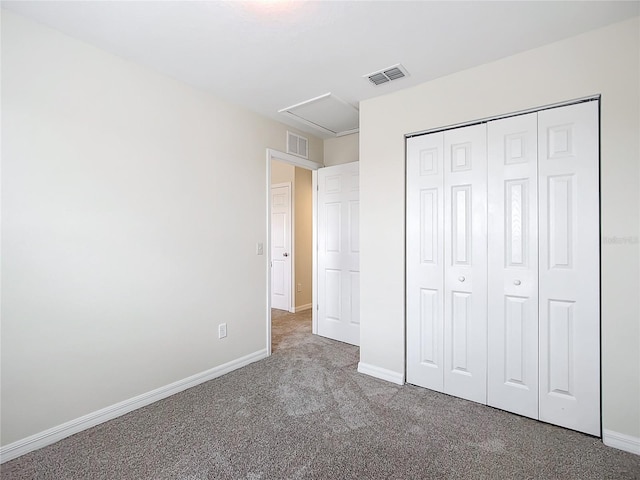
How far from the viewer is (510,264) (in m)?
2.26

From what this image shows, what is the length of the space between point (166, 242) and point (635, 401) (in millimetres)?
3191

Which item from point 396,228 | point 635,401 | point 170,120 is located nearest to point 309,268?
point 396,228

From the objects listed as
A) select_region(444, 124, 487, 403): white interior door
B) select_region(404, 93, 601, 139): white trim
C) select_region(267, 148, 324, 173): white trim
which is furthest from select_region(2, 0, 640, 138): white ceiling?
select_region(267, 148, 324, 173): white trim

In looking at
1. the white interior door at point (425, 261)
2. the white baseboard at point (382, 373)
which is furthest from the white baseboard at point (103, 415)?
the white interior door at point (425, 261)

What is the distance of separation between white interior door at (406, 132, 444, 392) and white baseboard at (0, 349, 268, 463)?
166 cm

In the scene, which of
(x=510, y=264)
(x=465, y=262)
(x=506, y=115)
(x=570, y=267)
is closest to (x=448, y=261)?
(x=465, y=262)

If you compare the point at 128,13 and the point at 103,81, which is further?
the point at 103,81

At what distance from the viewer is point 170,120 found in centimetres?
254

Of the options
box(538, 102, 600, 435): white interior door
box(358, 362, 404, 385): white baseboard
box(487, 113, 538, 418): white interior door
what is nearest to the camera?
box(538, 102, 600, 435): white interior door

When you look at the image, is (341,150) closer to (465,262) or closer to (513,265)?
(465,262)

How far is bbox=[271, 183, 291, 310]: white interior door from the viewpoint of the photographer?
5.23 m

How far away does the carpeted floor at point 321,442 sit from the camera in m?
1.69

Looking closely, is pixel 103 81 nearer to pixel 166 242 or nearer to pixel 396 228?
pixel 166 242

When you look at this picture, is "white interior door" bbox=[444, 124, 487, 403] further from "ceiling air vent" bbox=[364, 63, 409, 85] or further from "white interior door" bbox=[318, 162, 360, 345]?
"white interior door" bbox=[318, 162, 360, 345]
